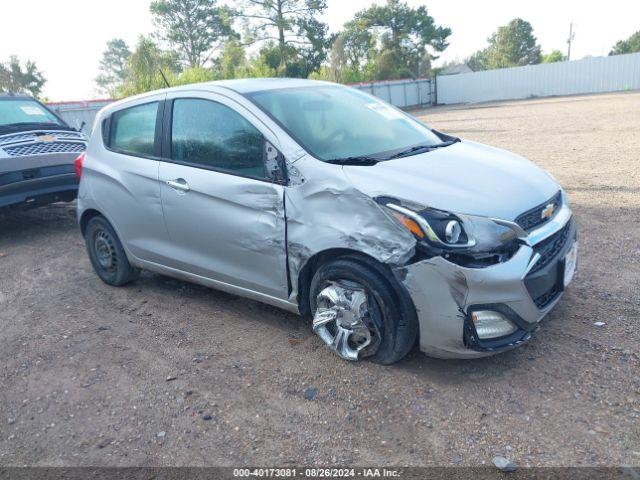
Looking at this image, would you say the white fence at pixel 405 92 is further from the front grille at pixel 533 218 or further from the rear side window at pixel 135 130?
the front grille at pixel 533 218

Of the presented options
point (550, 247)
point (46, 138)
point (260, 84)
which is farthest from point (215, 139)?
point (46, 138)

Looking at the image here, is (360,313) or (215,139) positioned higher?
(215,139)

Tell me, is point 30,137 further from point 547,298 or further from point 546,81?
point 546,81

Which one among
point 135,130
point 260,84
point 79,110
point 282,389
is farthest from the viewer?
point 79,110

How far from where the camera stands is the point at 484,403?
9.90 ft

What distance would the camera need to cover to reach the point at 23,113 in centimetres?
774

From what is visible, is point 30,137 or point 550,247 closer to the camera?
point 550,247

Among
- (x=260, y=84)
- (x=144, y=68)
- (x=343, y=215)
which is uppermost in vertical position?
(x=144, y=68)

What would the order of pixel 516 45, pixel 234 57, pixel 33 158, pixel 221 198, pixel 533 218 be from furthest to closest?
pixel 516 45 → pixel 234 57 → pixel 33 158 → pixel 221 198 → pixel 533 218

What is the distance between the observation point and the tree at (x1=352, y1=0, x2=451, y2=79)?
4788 centimetres

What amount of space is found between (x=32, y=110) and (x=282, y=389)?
262 inches

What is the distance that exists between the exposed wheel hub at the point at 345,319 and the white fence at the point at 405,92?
3179 cm

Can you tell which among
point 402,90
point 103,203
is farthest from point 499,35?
point 103,203

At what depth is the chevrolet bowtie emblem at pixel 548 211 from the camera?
333 cm
